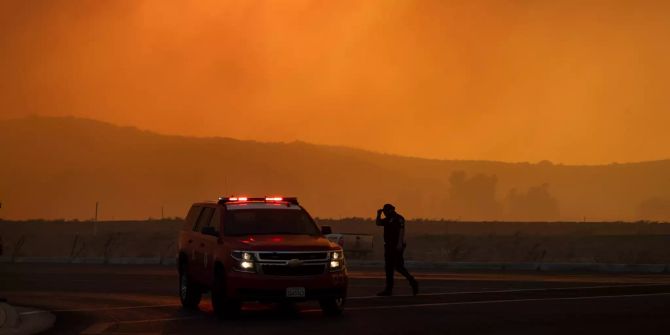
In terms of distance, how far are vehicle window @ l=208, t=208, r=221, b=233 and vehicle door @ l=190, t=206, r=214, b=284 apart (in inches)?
3.4

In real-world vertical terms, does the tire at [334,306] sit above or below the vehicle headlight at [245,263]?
below

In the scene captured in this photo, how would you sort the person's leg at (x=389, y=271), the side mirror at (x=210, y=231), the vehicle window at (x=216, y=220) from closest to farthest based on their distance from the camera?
the side mirror at (x=210, y=231)
the vehicle window at (x=216, y=220)
the person's leg at (x=389, y=271)

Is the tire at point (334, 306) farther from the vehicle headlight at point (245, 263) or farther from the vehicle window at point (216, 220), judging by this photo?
the vehicle window at point (216, 220)

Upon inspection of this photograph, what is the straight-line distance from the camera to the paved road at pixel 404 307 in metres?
18.7

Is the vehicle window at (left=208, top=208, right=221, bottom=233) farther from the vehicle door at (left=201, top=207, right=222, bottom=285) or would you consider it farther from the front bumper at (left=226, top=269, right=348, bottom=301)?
the front bumper at (left=226, top=269, right=348, bottom=301)

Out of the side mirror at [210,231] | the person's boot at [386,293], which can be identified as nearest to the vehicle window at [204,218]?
the side mirror at [210,231]

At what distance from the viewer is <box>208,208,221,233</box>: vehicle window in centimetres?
2206

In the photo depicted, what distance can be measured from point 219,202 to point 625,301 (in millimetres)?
8577

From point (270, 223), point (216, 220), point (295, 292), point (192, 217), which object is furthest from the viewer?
point (192, 217)

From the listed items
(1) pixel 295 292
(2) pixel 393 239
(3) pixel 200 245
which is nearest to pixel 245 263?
→ (1) pixel 295 292

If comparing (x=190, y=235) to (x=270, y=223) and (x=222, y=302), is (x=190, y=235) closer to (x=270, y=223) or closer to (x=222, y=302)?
(x=270, y=223)

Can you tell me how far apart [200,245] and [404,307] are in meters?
4.13

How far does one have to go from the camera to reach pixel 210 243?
2194 centimetres

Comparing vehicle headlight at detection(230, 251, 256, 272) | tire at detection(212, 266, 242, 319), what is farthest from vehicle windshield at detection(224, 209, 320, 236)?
vehicle headlight at detection(230, 251, 256, 272)
